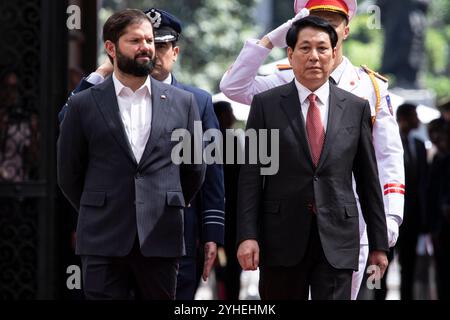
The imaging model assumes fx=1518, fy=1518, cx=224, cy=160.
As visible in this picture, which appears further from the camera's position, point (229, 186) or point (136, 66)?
point (229, 186)

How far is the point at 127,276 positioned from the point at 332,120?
1320mm

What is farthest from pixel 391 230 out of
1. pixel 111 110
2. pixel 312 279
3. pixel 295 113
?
pixel 111 110

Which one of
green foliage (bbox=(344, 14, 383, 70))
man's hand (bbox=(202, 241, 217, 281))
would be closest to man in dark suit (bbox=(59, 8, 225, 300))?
man's hand (bbox=(202, 241, 217, 281))

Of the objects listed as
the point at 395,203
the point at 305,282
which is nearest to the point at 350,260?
the point at 305,282

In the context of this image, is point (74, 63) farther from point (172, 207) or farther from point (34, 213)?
point (172, 207)

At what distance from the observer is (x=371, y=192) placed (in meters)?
7.82

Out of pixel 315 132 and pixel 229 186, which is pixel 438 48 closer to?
pixel 229 186

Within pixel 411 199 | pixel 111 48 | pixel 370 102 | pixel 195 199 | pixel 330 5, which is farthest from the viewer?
pixel 411 199

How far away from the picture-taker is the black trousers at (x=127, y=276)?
768 cm

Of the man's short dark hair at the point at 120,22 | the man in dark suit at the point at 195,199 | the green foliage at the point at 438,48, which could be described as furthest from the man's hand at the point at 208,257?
the green foliage at the point at 438,48

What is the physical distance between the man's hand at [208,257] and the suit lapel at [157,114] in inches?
41.5

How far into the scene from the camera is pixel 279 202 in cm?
773
